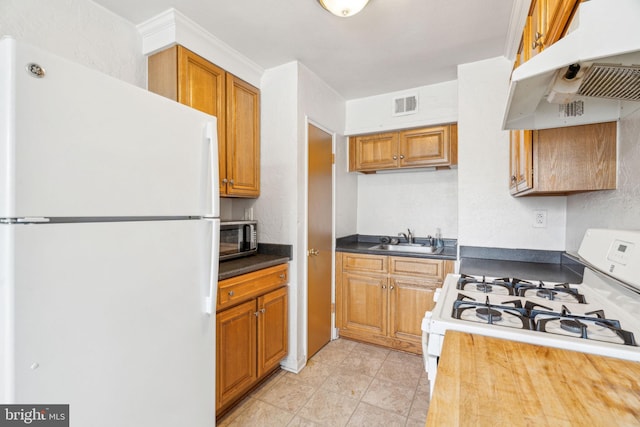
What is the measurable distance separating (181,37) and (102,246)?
55.1 inches

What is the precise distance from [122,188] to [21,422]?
0.69 metres

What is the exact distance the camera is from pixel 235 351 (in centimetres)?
183

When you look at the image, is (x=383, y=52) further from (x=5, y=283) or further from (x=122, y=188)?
(x=5, y=283)

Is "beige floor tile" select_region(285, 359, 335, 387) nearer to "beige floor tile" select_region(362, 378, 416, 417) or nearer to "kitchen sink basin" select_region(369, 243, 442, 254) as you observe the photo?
"beige floor tile" select_region(362, 378, 416, 417)

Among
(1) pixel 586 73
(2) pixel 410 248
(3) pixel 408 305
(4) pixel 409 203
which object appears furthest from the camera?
(4) pixel 409 203

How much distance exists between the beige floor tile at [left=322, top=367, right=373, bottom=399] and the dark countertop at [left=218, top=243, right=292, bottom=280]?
36.1 inches

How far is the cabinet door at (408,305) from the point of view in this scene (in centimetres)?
250

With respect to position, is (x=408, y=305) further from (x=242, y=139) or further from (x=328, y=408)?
(x=242, y=139)

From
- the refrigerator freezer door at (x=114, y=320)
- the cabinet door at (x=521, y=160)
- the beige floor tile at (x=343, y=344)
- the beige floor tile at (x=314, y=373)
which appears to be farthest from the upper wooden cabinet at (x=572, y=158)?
the beige floor tile at (x=343, y=344)

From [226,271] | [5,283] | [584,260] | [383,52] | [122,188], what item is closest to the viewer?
[5,283]

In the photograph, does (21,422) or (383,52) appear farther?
(383,52)

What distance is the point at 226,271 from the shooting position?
1.77 metres

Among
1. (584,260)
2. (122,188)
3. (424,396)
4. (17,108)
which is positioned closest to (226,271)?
(122,188)

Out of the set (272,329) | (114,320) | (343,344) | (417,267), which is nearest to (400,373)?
(343,344)
